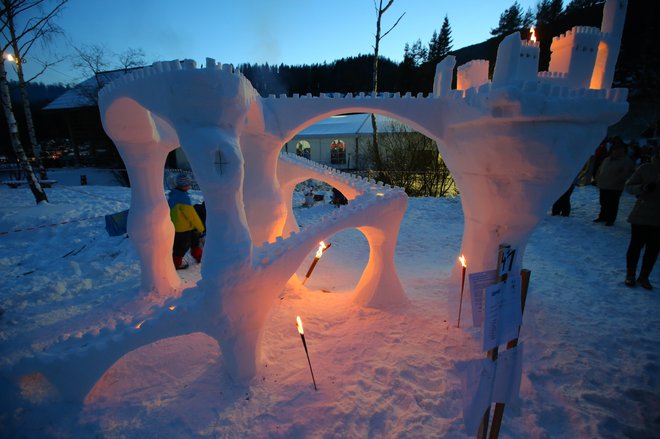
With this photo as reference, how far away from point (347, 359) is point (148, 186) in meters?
3.18

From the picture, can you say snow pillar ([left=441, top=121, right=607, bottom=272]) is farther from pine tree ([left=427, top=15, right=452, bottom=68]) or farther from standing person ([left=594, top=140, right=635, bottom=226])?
pine tree ([left=427, top=15, right=452, bottom=68])

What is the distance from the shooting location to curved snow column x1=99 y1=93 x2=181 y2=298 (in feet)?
10.6

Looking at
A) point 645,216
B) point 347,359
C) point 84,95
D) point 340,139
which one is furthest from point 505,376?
point 84,95

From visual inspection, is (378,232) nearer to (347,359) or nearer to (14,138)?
(347,359)

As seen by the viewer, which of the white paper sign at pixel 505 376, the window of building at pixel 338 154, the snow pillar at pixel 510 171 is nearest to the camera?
the white paper sign at pixel 505 376

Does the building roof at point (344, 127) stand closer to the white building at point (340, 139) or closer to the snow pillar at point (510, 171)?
the white building at point (340, 139)

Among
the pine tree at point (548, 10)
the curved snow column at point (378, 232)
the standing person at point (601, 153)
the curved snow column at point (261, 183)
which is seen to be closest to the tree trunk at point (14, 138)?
the curved snow column at point (261, 183)

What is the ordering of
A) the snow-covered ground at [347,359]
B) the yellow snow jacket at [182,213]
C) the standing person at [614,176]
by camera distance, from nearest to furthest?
the snow-covered ground at [347,359]
the yellow snow jacket at [182,213]
the standing person at [614,176]

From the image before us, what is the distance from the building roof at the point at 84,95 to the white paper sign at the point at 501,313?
17.5m

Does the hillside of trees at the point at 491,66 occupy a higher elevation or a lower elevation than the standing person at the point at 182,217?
higher

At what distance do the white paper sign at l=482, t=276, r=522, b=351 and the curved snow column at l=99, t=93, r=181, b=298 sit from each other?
363 centimetres

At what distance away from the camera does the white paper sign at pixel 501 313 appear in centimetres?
149

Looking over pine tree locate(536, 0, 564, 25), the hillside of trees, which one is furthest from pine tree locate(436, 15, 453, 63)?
pine tree locate(536, 0, 564, 25)

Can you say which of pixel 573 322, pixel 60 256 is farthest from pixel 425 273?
pixel 60 256
